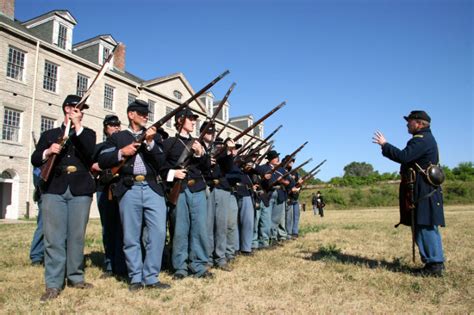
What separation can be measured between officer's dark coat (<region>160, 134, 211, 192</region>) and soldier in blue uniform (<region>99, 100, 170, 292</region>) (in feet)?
1.69

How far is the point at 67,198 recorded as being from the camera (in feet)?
16.0

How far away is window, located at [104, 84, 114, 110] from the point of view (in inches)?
1133

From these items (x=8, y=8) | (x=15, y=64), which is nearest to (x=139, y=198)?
(x=15, y=64)

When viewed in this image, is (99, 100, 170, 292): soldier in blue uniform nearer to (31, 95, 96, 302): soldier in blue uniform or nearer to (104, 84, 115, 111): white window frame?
(31, 95, 96, 302): soldier in blue uniform

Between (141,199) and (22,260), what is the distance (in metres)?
3.39

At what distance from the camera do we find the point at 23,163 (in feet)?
74.0

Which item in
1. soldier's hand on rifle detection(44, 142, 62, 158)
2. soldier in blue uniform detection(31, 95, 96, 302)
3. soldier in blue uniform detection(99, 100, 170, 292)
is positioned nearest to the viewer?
soldier's hand on rifle detection(44, 142, 62, 158)

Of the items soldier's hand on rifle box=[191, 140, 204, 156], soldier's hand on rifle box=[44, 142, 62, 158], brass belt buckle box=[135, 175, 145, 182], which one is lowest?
brass belt buckle box=[135, 175, 145, 182]

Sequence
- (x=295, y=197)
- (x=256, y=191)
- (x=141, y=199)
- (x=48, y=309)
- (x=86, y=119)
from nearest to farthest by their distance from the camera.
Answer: (x=48, y=309)
(x=141, y=199)
(x=256, y=191)
(x=295, y=197)
(x=86, y=119)

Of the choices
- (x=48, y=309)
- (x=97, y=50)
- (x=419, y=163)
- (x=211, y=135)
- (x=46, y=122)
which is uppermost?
(x=97, y=50)

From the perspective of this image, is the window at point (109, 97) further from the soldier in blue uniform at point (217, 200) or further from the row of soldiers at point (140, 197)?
the soldier in blue uniform at point (217, 200)

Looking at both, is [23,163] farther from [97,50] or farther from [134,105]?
[134,105]

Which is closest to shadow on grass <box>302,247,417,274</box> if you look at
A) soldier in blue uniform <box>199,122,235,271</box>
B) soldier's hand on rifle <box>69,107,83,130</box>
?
soldier in blue uniform <box>199,122,235,271</box>

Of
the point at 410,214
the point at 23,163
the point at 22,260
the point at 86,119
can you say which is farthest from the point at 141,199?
the point at 86,119
